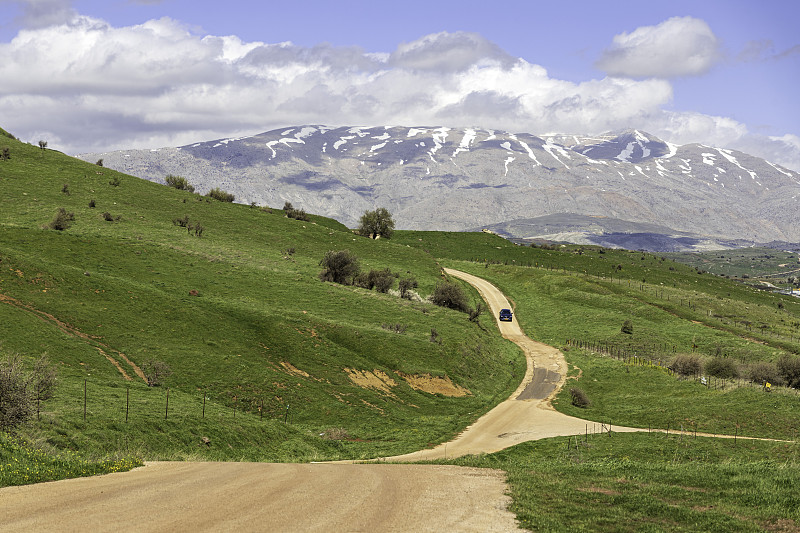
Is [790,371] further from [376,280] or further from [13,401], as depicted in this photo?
[13,401]

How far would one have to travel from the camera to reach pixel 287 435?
38.3 m

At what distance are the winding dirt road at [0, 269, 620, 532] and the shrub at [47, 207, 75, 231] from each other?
69598 millimetres

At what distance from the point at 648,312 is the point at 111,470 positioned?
101 metres

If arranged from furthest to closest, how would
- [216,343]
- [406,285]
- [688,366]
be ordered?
[406,285] → [688,366] → [216,343]

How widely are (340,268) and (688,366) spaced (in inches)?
1931

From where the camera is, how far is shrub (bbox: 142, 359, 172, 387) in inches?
1694

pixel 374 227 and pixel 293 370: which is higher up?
pixel 374 227

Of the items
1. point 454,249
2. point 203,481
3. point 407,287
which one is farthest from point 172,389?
point 454,249

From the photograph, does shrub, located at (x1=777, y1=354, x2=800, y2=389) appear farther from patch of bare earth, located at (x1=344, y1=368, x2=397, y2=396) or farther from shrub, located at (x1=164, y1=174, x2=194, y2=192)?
shrub, located at (x1=164, y1=174, x2=194, y2=192)

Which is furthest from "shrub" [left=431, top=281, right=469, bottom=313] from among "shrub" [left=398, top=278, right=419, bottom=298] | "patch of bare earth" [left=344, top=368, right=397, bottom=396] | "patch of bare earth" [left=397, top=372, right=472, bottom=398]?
"patch of bare earth" [left=344, top=368, right=397, bottom=396]

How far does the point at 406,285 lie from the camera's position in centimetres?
9350

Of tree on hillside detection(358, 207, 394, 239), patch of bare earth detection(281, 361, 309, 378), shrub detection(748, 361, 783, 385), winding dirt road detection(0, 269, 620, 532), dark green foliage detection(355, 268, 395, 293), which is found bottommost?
patch of bare earth detection(281, 361, 309, 378)

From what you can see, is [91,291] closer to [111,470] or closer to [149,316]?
[149,316]

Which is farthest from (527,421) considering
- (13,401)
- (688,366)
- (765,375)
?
(13,401)
